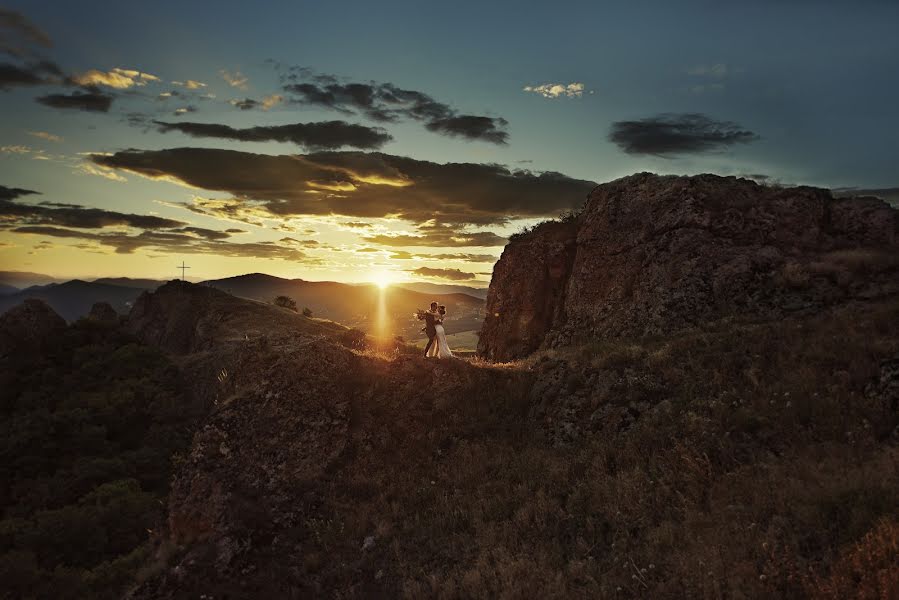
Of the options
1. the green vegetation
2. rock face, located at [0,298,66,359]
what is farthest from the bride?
rock face, located at [0,298,66,359]

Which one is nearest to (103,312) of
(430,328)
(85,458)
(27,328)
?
(27,328)

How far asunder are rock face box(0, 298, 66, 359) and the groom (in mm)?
67732

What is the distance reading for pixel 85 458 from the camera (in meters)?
44.3

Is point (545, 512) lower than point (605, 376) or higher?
lower

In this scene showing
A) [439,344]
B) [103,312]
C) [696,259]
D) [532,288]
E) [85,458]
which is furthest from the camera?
[103,312]

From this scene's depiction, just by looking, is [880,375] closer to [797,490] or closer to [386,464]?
[797,490]

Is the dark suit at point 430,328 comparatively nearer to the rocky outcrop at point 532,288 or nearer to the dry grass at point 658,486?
the rocky outcrop at point 532,288

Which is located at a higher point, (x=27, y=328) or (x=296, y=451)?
(x=296, y=451)

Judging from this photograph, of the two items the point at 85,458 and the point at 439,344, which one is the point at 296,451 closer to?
the point at 439,344

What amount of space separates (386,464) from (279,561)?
11.6 feet

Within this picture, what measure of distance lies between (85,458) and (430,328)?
3950cm

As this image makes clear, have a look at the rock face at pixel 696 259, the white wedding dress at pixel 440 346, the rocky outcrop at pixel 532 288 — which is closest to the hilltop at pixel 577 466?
the rock face at pixel 696 259

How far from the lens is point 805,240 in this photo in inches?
838

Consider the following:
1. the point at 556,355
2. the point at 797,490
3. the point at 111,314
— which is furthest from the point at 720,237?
the point at 111,314
